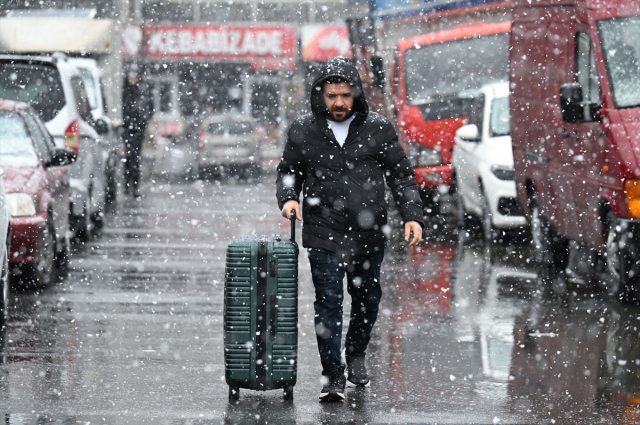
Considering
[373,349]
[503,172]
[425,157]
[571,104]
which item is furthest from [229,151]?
[373,349]

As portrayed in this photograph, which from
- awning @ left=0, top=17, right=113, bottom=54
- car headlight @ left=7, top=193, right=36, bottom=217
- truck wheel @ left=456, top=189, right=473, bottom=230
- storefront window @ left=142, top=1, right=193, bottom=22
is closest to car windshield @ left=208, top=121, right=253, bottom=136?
awning @ left=0, top=17, right=113, bottom=54

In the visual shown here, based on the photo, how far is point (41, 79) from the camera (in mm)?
14586

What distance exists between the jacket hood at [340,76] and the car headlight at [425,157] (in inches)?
428

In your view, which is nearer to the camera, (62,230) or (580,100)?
(580,100)

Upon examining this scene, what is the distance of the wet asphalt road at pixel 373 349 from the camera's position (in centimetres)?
667

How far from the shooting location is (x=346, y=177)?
6832 mm

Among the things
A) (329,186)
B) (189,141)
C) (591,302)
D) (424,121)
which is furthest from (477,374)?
(189,141)

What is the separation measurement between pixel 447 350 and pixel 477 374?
0.78 m

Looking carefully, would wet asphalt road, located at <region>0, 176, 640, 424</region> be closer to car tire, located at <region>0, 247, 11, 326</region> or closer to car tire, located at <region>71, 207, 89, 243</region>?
car tire, located at <region>0, 247, 11, 326</region>

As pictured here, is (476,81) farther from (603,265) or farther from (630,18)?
(630,18)

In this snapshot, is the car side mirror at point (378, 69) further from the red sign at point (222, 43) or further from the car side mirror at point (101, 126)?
the red sign at point (222, 43)

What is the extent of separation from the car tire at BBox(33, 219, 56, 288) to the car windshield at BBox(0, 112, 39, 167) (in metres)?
0.66

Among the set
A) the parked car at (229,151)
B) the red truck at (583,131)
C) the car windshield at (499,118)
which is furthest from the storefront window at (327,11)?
the red truck at (583,131)

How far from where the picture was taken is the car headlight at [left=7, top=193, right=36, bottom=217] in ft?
35.5
